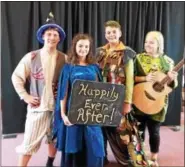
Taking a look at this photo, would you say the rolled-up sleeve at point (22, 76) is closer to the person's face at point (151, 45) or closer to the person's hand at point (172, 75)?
the person's face at point (151, 45)

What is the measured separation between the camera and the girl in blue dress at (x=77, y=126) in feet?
5.56

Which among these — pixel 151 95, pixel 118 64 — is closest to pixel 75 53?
pixel 118 64

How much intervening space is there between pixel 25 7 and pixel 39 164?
4.36ft

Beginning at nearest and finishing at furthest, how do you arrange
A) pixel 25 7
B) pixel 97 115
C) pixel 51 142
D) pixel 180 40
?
pixel 97 115 < pixel 51 142 < pixel 25 7 < pixel 180 40

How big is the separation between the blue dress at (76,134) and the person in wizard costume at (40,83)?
0.09 m

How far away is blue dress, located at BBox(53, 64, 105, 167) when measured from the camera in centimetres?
170

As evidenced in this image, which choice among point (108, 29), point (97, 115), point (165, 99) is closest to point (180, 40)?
point (165, 99)

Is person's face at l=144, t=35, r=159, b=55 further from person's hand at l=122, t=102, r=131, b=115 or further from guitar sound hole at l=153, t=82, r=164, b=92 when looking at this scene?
person's hand at l=122, t=102, r=131, b=115

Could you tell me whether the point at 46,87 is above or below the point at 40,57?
below

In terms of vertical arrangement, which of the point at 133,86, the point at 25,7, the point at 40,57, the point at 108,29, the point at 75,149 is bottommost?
the point at 75,149

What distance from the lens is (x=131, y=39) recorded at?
2533mm

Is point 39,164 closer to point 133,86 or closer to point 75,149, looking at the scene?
point 75,149

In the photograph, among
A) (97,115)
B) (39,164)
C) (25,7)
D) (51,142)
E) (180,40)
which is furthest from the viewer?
(180,40)

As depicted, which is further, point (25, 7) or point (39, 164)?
point (25, 7)
